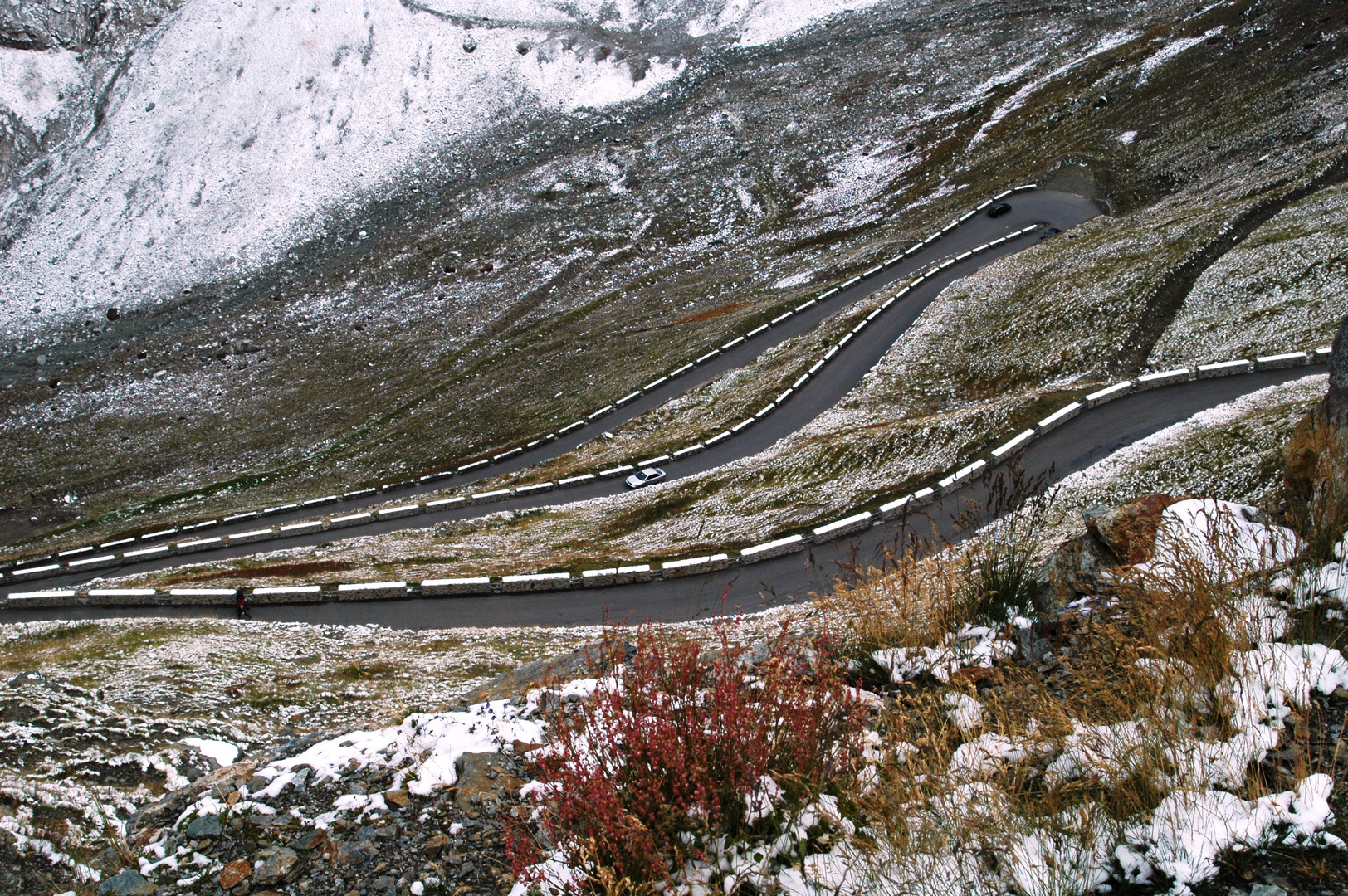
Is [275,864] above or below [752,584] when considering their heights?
above

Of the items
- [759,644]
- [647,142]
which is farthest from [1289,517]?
[647,142]

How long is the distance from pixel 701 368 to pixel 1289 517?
5160 cm

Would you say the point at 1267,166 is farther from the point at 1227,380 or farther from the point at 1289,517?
the point at 1289,517

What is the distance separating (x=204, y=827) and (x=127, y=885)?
2.97 feet

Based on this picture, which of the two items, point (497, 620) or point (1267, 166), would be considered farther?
point (1267, 166)

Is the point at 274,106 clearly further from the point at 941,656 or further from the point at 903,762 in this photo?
the point at 903,762

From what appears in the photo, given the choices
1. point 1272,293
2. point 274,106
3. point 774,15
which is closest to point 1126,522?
point 1272,293

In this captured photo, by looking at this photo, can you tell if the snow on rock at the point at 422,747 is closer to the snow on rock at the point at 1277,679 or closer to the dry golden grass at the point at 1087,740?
the dry golden grass at the point at 1087,740

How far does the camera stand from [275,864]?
8258 millimetres

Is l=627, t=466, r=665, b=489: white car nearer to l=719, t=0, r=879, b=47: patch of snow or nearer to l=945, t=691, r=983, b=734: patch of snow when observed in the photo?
l=945, t=691, r=983, b=734: patch of snow

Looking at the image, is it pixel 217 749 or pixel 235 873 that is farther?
pixel 217 749

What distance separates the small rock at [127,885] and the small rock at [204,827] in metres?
0.64

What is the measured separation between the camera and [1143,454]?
29.9 m

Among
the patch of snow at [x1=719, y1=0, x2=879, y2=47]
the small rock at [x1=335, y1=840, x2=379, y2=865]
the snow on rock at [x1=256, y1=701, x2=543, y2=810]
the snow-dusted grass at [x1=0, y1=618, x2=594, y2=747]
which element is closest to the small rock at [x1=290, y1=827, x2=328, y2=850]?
the small rock at [x1=335, y1=840, x2=379, y2=865]
